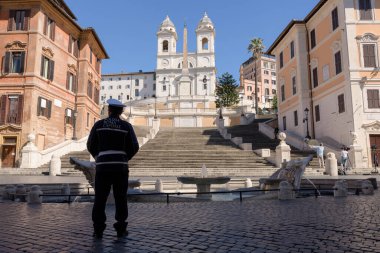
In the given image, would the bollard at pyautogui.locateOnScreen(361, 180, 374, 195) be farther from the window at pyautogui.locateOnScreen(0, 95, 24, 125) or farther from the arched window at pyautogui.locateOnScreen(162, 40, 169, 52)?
the arched window at pyautogui.locateOnScreen(162, 40, 169, 52)

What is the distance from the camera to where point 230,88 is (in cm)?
7006

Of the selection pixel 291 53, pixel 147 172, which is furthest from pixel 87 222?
pixel 291 53

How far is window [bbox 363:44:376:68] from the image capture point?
24.6 m

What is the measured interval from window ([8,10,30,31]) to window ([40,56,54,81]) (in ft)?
10.2

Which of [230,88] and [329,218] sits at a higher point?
[230,88]

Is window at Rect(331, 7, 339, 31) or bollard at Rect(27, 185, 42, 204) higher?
window at Rect(331, 7, 339, 31)

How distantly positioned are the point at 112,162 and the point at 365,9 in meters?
27.5

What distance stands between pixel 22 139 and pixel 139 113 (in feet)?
84.6

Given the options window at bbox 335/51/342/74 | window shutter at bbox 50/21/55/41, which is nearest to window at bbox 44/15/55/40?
window shutter at bbox 50/21/55/41

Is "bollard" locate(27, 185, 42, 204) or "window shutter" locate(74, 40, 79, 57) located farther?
"window shutter" locate(74, 40, 79, 57)

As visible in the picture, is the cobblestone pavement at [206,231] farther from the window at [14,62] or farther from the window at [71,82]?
the window at [71,82]

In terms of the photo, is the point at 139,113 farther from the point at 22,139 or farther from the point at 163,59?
the point at 163,59

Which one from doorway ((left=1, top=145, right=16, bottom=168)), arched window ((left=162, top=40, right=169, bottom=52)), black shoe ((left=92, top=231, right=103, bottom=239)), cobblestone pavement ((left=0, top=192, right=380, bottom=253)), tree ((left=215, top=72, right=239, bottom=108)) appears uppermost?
arched window ((left=162, top=40, right=169, bottom=52))

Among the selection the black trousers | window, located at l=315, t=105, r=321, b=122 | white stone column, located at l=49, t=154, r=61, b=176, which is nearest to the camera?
the black trousers
